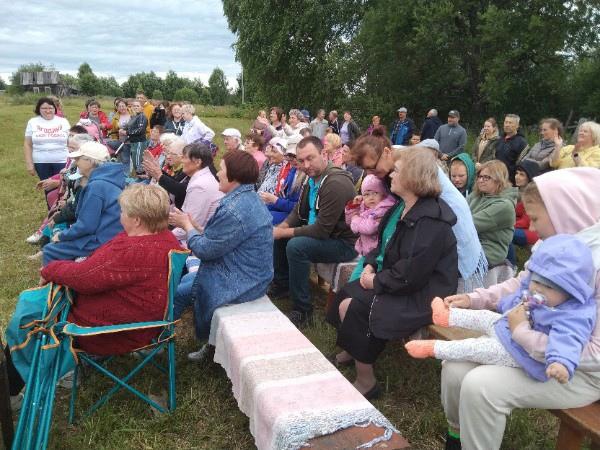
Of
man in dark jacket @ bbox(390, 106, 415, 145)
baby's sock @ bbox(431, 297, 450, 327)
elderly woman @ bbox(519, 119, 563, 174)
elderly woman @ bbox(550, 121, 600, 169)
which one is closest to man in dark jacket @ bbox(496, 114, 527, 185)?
elderly woman @ bbox(519, 119, 563, 174)

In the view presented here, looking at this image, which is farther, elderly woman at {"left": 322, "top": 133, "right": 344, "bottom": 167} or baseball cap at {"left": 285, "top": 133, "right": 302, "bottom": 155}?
elderly woman at {"left": 322, "top": 133, "right": 344, "bottom": 167}

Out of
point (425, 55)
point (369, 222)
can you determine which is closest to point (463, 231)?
point (369, 222)

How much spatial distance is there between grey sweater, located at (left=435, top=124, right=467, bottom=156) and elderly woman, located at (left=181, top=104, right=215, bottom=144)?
4.63 metres

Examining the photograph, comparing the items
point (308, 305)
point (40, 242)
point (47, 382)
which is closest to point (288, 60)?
point (40, 242)

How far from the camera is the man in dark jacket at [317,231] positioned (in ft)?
12.9

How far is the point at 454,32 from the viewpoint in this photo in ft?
58.2

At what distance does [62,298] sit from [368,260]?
186cm

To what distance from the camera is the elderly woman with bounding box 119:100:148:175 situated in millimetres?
9211

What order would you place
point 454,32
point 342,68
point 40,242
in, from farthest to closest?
point 342,68
point 454,32
point 40,242


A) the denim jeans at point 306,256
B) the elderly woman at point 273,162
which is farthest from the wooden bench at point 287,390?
the elderly woman at point 273,162

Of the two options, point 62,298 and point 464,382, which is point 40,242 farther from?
point 464,382

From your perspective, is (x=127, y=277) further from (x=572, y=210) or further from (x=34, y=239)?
(x=34, y=239)

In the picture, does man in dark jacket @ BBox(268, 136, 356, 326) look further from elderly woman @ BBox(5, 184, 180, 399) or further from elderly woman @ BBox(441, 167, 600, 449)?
elderly woman @ BBox(441, 167, 600, 449)

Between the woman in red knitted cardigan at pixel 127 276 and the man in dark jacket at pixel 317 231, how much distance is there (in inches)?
54.1
